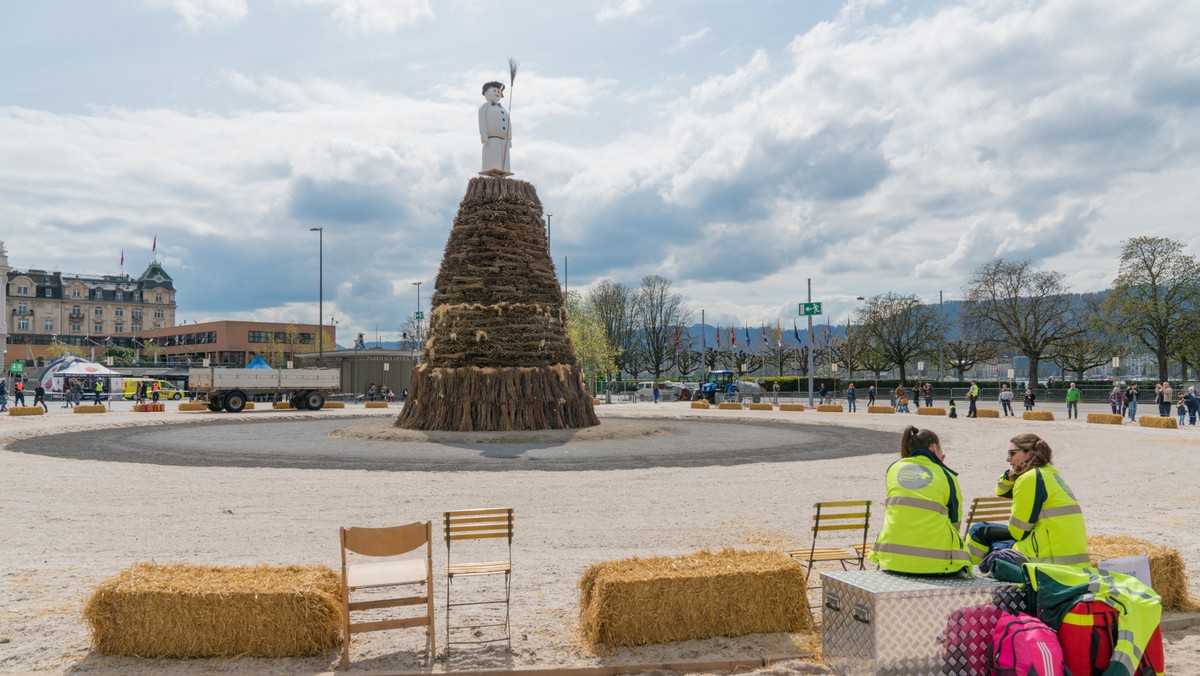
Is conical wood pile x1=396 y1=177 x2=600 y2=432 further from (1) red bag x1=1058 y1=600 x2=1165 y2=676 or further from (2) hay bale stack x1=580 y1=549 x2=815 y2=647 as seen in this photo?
(1) red bag x1=1058 y1=600 x2=1165 y2=676

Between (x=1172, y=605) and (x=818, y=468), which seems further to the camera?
(x=818, y=468)

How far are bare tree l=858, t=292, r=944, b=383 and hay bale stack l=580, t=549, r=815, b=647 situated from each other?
72491 millimetres

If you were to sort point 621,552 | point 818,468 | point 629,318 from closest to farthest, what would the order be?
1. point 621,552
2. point 818,468
3. point 629,318

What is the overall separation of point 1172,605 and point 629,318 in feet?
290

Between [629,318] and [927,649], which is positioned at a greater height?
[629,318]

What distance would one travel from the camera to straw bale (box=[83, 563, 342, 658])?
6098 mm

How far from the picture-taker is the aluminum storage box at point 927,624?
17.6 feet

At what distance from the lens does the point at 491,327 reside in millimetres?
A: 25578

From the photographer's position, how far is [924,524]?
18.5 ft

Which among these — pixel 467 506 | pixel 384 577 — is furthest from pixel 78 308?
pixel 384 577

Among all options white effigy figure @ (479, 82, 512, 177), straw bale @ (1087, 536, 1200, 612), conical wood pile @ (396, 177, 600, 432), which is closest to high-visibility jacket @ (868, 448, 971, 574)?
straw bale @ (1087, 536, 1200, 612)

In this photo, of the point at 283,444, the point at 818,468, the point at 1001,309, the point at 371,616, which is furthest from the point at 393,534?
the point at 1001,309

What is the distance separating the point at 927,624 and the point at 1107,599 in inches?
44.5

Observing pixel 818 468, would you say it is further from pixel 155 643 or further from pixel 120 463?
pixel 120 463
